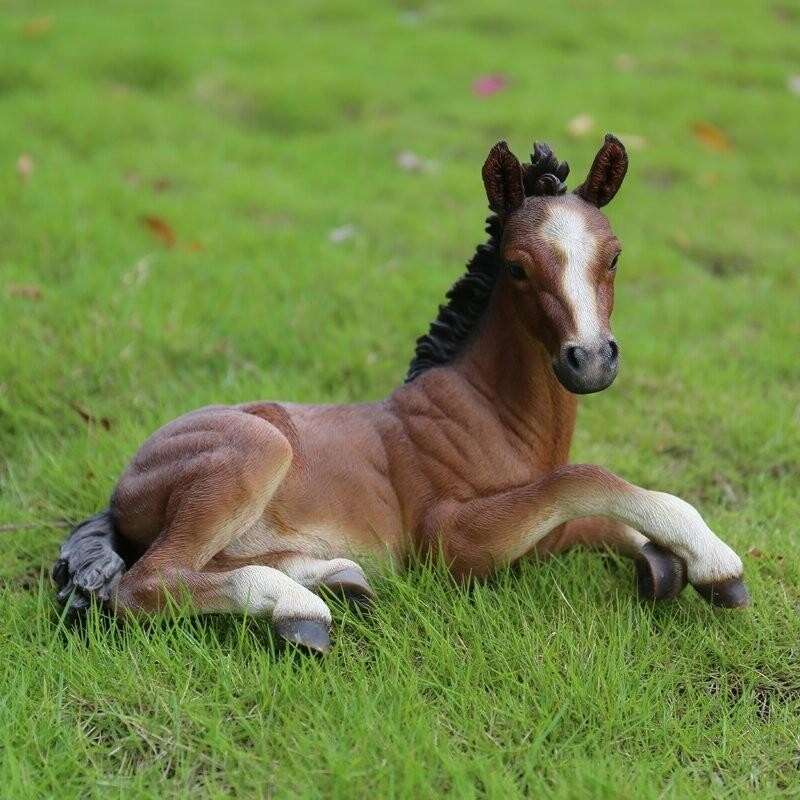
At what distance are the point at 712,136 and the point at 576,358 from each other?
5.21 meters

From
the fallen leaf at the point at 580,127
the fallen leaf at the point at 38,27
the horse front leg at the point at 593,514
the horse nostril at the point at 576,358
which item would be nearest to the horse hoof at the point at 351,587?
the horse front leg at the point at 593,514

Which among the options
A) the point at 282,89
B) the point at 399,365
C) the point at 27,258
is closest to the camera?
the point at 399,365

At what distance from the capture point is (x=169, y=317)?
455 cm

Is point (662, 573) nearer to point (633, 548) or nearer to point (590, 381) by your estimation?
point (633, 548)

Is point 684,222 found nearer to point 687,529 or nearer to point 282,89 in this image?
point 282,89

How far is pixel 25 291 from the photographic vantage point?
4617 mm

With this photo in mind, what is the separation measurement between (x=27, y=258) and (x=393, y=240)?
1.87 m

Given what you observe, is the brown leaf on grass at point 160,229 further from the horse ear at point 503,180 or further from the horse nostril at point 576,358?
the horse nostril at point 576,358

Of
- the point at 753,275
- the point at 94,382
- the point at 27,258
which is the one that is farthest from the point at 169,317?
the point at 753,275

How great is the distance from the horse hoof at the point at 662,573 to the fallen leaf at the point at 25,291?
3104 mm

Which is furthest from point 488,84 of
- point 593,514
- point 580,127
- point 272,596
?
point 272,596

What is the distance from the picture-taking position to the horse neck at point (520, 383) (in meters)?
2.73

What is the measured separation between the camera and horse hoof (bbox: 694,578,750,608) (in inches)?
103

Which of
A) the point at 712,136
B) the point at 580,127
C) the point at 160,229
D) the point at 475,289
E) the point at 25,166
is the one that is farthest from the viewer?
the point at 712,136
